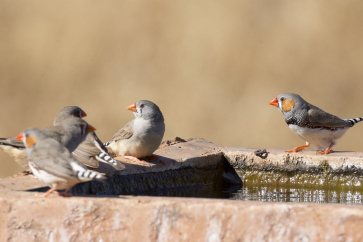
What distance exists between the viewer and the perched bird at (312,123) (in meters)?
6.77

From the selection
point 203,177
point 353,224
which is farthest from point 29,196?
point 203,177

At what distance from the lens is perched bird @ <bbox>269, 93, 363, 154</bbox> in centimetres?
677

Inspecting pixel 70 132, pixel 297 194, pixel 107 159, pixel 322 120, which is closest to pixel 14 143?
pixel 70 132

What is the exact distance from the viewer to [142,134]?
18.8 ft

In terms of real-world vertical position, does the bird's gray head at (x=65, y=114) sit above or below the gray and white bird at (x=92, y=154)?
above

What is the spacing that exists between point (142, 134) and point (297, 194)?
173cm

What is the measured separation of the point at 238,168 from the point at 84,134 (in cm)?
251

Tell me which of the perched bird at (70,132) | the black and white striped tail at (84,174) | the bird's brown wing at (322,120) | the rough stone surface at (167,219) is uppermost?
the bird's brown wing at (322,120)

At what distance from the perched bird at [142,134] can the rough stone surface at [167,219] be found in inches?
74.4

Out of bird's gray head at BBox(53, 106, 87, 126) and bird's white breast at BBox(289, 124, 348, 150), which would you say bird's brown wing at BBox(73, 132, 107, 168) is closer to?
bird's gray head at BBox(53, 106, 87, 126)

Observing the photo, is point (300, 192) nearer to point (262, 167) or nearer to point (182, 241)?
point (262, 167)

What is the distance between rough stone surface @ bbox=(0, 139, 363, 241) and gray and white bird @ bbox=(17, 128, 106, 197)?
13 cm

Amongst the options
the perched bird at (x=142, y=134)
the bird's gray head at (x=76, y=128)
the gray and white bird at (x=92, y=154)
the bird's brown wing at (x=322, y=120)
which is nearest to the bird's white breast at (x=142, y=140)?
the perched bird at (x=142, y=134)

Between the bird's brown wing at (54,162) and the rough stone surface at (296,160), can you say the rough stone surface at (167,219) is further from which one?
the rough stone surface at (296,160)
